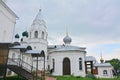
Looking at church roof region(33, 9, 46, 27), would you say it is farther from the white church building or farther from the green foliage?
the green foliage

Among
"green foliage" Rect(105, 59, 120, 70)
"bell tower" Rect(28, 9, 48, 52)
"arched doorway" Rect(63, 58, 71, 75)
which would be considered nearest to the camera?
"arched doorway" Rect(63, 58, 71, 75)

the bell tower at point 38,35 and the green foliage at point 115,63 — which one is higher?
the bell tower at point 38,35

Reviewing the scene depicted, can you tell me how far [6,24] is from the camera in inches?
802

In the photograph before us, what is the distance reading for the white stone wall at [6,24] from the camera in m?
19.2

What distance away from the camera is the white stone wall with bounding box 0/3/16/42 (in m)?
19.2

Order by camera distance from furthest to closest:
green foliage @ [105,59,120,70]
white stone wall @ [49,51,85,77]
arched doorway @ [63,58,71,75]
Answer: green foliage @ [105,59,120,70] < arched doorway @ [63,58,71,75] < white stone wall @ [49,51,85,77]

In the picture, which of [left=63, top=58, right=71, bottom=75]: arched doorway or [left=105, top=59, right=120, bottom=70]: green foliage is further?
[left=105, top=59, right=120, bottom=70]: green foliage

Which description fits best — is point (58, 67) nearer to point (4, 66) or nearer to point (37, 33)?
point (37, 33)

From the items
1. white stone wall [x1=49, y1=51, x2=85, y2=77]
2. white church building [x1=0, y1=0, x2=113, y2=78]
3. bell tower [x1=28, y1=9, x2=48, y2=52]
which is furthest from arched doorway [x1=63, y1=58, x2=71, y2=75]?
bell tower [x1=28, y1=9, x2=48, y2=52]

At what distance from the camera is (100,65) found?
3400 cm

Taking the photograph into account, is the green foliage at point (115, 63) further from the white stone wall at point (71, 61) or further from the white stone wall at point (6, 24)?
the white stone wall at point (6, 24)

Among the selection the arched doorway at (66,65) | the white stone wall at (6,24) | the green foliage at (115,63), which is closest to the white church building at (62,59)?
the arched doorway at (66,65)

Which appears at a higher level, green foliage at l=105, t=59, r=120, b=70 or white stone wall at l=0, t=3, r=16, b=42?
white stone wall at l=0, t=3, r=16, b=42

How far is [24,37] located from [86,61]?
48.1ft
